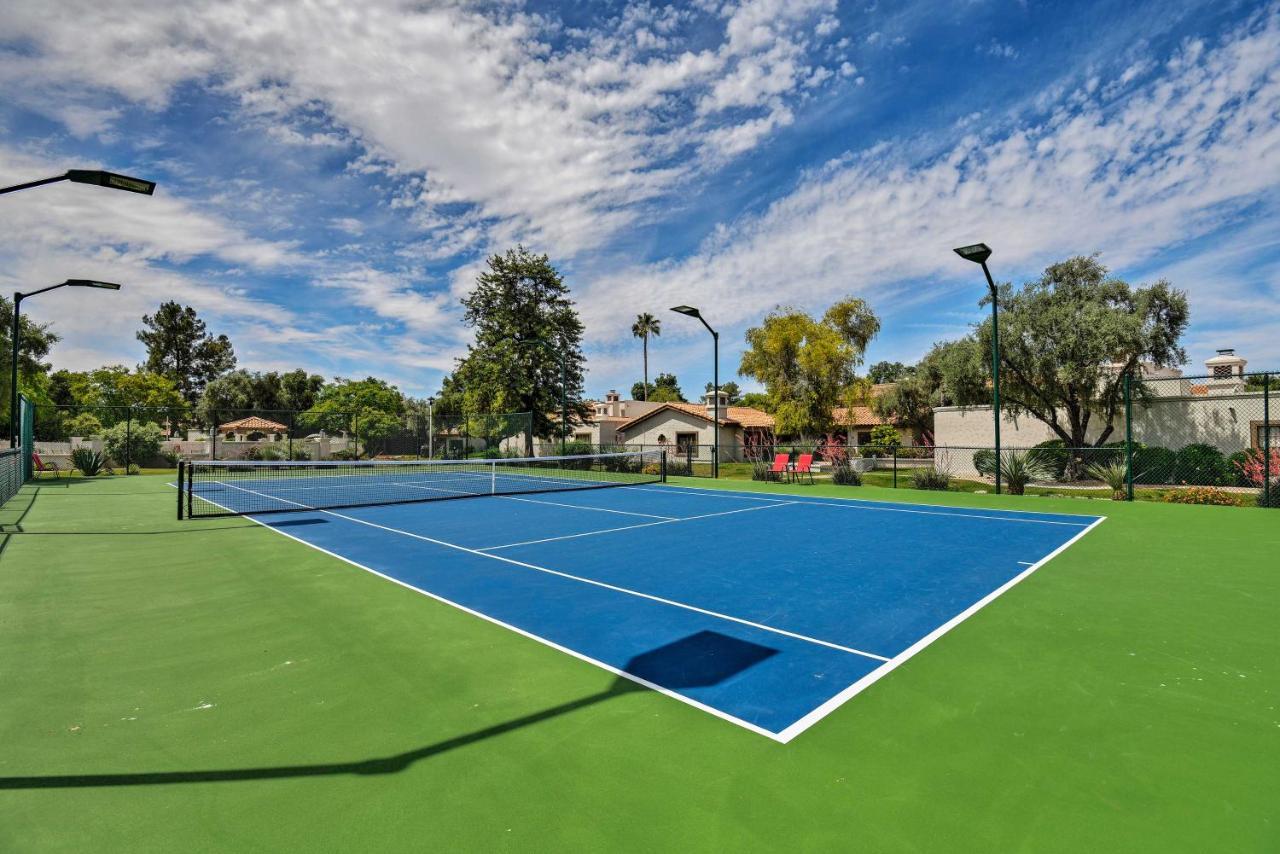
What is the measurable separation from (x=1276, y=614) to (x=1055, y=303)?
78.4ft

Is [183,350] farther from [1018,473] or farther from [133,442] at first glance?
[1018,473]

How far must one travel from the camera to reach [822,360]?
35.3 m

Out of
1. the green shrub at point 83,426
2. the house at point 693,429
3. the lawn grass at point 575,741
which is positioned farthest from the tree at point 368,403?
the lawn grass at point 575,741

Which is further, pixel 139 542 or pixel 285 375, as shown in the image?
pixel 285 375

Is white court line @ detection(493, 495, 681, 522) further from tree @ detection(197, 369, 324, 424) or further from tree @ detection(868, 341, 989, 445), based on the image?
tree @ detection(197, 369, 324, 424)

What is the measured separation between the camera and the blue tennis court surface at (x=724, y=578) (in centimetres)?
457

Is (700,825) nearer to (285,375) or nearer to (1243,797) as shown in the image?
(1243,797)

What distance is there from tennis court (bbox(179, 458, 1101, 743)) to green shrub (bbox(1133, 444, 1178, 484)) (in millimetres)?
13786

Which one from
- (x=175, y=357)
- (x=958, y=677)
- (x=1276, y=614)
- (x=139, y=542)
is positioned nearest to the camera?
(x=958, y=677)

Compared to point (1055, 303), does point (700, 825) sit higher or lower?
lower

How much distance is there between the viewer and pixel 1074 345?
24.0 meters

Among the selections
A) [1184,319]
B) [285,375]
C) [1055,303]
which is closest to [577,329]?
[1055,303]

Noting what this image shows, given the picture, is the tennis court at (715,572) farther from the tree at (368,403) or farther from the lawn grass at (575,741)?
the tree at (368,403)

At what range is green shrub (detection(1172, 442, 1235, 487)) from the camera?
Answer: 75.0 feet
